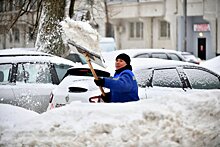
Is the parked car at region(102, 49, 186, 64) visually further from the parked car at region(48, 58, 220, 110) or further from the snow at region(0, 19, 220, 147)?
the snow at region(0, 19, 220, 147)

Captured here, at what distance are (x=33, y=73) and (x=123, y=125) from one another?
16.9 ft

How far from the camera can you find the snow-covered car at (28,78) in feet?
33.0

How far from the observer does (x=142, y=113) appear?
584cm

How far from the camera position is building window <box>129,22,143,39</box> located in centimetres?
4353

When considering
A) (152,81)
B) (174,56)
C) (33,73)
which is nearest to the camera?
(152,81)

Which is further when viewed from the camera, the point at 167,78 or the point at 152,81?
the point at 167,78

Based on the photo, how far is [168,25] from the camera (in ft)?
135

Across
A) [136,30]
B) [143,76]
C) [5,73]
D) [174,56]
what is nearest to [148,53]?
[174,56]

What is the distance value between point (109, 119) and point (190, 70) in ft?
14.5

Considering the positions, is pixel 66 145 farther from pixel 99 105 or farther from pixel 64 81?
pixel 64 81

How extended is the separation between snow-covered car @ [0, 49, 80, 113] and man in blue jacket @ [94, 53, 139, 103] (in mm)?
3273

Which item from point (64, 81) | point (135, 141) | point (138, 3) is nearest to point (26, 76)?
point (64, 81)

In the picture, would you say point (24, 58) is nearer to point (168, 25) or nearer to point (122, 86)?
point (122, 86)

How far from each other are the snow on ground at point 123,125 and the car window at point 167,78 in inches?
122
